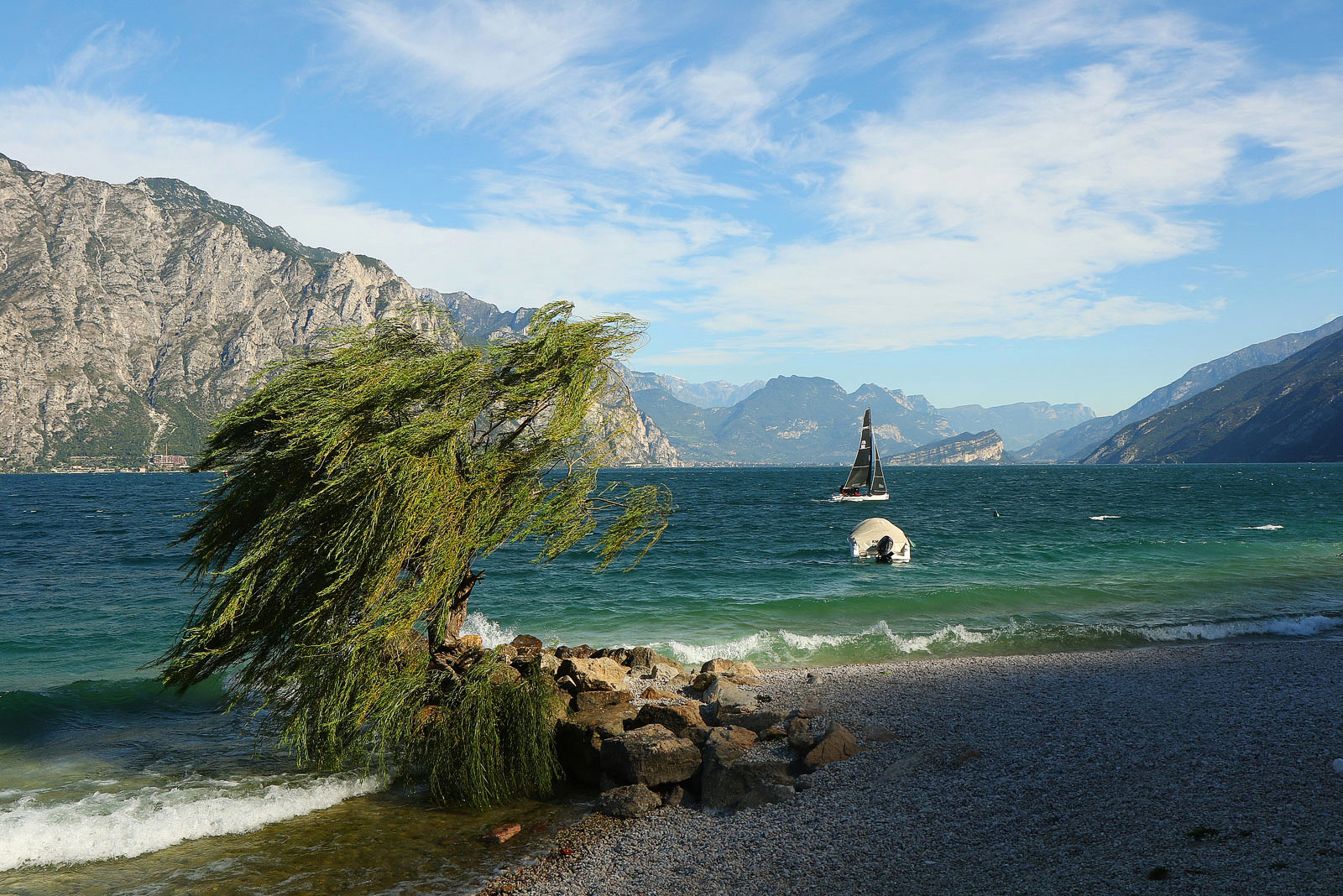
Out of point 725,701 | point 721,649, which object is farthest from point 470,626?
point 725,701

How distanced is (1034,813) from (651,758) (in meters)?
5.41

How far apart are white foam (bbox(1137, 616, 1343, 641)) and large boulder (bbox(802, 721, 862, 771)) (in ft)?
49.6

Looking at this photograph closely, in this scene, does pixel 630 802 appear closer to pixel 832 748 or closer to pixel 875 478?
pixel 832 748

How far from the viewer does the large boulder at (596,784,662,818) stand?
1077cm

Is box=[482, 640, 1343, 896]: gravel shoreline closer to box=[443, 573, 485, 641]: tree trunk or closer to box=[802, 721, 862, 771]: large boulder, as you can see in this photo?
box=[802, 721, 862, 771]: large boulder

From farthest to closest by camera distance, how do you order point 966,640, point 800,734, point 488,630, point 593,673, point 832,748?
point 488,630 < point 966,640 < point 593,673 < point 800,734 < point 832,748

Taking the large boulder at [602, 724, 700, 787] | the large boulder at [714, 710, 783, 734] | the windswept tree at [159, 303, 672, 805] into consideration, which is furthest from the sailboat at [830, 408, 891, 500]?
the large boulder at [602, 724, 700, 787]

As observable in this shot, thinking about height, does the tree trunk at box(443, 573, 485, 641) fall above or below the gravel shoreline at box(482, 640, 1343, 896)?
above

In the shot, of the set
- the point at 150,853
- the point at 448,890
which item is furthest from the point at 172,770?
the point at 448,890

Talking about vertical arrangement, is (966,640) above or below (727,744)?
below

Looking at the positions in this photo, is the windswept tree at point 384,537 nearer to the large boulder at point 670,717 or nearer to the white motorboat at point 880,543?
the large boulder at point 670,717

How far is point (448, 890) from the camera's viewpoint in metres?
9.12

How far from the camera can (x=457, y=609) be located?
45.2 ft

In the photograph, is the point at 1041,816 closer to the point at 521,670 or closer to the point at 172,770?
the point at 521,670
